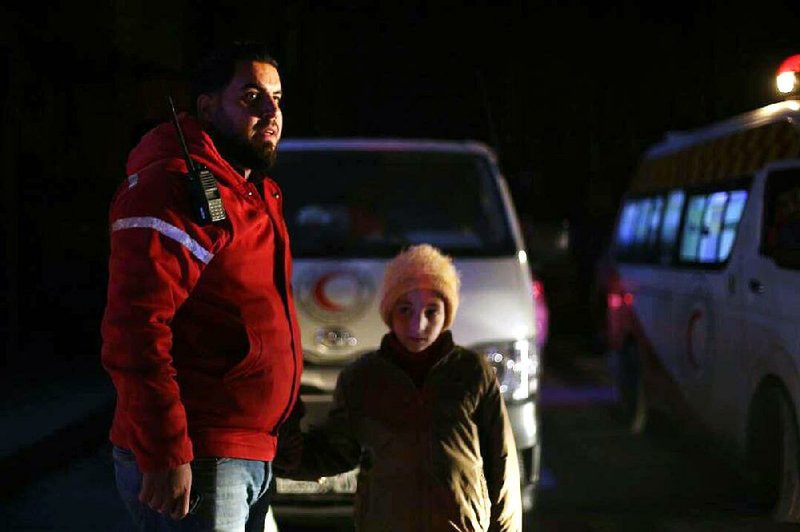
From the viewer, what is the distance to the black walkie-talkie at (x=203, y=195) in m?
2.47

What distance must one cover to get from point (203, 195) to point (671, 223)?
20.0ft

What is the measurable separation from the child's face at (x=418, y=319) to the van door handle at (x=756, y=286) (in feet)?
10.4

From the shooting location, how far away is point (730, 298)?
646cm

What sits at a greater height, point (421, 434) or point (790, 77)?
point (790, 77)

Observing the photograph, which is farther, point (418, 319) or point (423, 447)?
point (418, 319)

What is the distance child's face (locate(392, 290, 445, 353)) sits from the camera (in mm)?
3254

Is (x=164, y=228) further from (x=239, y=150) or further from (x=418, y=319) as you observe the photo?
(x=418, y=319)

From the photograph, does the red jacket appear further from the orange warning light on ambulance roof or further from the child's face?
the orange warning light on ambulance roof

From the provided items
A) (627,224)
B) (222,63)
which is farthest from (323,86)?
(222,63)

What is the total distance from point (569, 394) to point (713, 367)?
157 inches

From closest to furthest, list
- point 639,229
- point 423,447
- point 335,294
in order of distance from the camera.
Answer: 1. point 423,447
2. point 335,294
3. point 639,229

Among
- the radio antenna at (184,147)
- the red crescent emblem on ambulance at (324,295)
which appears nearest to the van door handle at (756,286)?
the red crescent emblem on ambulance at (324,295)

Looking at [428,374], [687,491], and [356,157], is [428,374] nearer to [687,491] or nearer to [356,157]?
[356,157]

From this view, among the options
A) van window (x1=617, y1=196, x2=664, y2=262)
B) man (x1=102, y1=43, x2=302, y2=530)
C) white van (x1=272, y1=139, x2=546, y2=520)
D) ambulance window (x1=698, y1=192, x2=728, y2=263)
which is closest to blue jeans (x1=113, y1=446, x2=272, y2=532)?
man (x1=102, y1=43, x2=302, y2=530)
